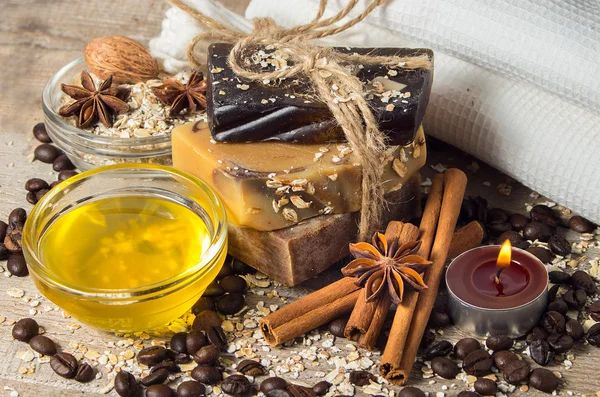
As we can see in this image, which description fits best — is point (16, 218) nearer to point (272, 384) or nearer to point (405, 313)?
point (272, 384)

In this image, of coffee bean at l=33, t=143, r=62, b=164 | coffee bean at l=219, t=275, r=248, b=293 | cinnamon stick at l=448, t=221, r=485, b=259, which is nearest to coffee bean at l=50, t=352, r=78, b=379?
coffee bean at l=219, t=275, r=248, b=293

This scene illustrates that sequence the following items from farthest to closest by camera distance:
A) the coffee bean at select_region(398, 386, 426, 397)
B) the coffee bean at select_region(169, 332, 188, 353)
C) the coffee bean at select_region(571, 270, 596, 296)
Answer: the coffee bean at select_region(571, 270, 596, 296) < the coffee bean at select_region(169, 332, 188, 353) < the coffee bean at select_region(398, 386, 426, 397)

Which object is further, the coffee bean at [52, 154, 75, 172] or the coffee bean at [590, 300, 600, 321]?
the coffee bean at [52, 154, 75, 172]

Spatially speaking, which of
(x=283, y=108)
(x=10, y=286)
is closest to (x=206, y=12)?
(x=283, y=108)

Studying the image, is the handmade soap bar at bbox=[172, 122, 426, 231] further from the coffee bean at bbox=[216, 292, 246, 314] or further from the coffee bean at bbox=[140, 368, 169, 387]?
the coffee bean at bbox=[140, 368, 169, 387]

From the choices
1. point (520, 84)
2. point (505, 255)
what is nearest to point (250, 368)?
point (505, 255)

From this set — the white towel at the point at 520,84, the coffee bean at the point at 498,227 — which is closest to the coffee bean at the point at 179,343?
the coffee bean at the point at 498,227

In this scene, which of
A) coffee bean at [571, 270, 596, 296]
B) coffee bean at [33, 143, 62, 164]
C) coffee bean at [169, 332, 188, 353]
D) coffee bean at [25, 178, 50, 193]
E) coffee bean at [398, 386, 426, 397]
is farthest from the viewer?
coffee bean at [33, 143, 62, 164]
